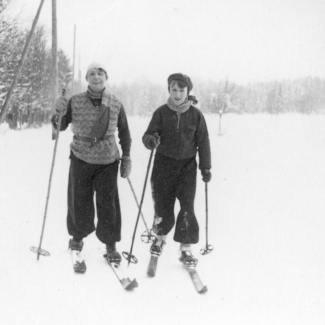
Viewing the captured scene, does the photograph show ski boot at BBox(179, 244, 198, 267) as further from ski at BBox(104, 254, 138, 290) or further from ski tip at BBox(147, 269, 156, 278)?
ski at BBox(104, 254, 138, 290)

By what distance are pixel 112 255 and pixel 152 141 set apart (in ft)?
3.79

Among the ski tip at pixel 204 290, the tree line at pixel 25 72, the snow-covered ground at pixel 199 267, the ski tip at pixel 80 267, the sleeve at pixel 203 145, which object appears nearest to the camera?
the snow-covered ground at pixel 199 267

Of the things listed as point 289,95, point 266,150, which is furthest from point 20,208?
point 289,95

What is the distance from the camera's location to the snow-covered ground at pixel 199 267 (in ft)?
8.41

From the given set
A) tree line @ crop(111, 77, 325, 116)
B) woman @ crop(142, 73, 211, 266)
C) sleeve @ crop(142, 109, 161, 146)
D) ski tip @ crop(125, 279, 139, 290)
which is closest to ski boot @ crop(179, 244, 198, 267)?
woman @ crop(142, 73, 211, 266)

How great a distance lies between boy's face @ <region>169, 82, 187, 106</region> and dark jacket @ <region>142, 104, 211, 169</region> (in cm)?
12

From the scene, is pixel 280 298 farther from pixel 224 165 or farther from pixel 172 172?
pixel 224 165

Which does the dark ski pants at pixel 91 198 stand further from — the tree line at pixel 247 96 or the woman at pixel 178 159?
the tree line at pixel 247 96

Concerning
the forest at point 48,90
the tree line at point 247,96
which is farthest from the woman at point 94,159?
the forest at point 48,90

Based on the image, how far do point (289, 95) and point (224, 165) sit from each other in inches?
665

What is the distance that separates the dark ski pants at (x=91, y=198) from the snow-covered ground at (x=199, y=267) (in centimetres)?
32

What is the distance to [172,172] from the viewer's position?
3473 mm

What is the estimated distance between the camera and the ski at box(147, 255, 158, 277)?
3.16 m

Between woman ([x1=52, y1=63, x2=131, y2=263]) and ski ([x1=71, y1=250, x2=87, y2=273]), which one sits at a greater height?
woman ([x1=52, y1=63, x2=131, y2=263])
